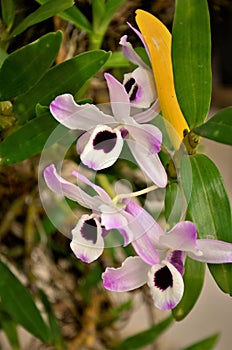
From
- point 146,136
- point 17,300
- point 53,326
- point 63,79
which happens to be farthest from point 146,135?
point 53,326

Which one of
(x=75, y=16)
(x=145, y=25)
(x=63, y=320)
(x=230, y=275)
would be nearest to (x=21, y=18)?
(x=75, y=16)

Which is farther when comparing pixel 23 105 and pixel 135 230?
pixel 23 105

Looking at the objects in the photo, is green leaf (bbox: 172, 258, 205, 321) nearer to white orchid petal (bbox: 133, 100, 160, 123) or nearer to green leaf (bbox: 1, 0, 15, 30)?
white orchid petal (bbox: 133, 100, 160, 123)

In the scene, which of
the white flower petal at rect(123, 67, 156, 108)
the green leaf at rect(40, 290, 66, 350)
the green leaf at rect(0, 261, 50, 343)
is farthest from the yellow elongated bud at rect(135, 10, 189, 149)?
the green leaf at rect(40, 290, 66, 350)

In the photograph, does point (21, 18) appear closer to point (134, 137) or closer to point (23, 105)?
point (23, 105)

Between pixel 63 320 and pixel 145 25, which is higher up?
pixel 145 25

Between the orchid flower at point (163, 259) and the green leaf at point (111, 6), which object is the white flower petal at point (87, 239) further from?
the green leaf at point (111, 6)

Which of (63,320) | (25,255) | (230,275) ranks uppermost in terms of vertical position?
(230,275)

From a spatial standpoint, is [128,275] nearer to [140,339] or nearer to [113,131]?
[113,131]
